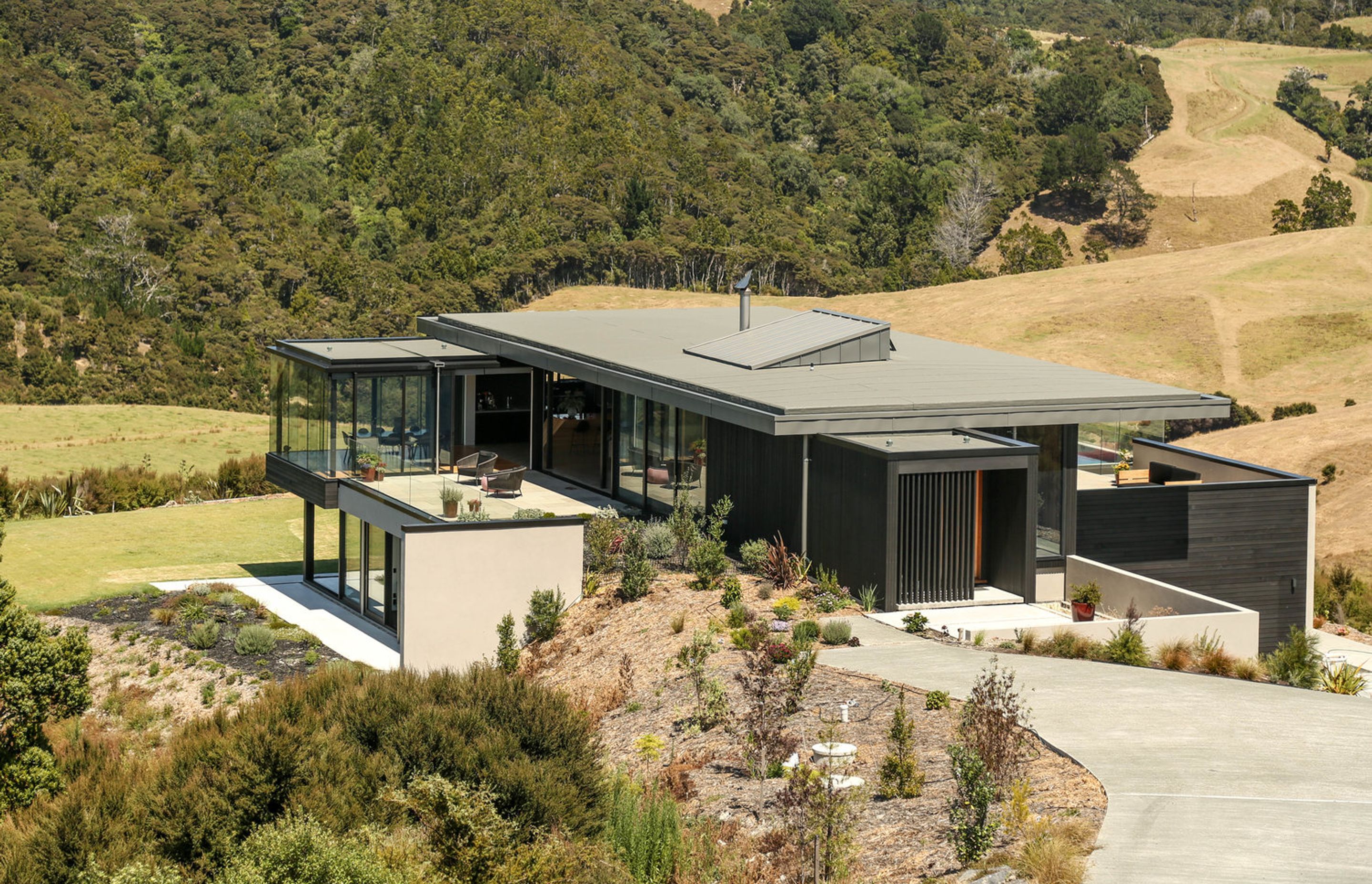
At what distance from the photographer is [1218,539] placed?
24.0m

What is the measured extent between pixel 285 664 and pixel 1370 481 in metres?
32.7

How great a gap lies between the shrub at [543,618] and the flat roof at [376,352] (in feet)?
20.9

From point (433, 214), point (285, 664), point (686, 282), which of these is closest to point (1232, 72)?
point (686, 282)

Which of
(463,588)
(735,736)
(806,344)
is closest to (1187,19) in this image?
(806,344)

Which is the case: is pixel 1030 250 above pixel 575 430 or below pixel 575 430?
above

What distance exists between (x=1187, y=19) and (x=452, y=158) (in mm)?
106736

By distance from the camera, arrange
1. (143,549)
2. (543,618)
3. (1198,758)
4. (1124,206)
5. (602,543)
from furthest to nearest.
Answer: (1124,206) → (143,549) → (602,543) → (543,618) → (1198,758)

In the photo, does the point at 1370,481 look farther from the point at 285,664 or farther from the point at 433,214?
the point at 433,214

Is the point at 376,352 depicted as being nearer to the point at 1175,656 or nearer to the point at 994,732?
the point at 1175,656

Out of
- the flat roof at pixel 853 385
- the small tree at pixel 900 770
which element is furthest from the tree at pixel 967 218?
the small tree at pixel 900 770

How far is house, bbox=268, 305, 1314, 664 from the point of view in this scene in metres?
21.8

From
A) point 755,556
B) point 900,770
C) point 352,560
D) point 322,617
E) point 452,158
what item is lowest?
point 322,617

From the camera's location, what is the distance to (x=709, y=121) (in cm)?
11506

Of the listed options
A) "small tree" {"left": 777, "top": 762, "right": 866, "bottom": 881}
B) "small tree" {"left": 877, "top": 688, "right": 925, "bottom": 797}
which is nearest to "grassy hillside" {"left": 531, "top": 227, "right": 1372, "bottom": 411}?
"small tree" {"left": 877, "top": 688, "right": 925, "bottom": 797}
